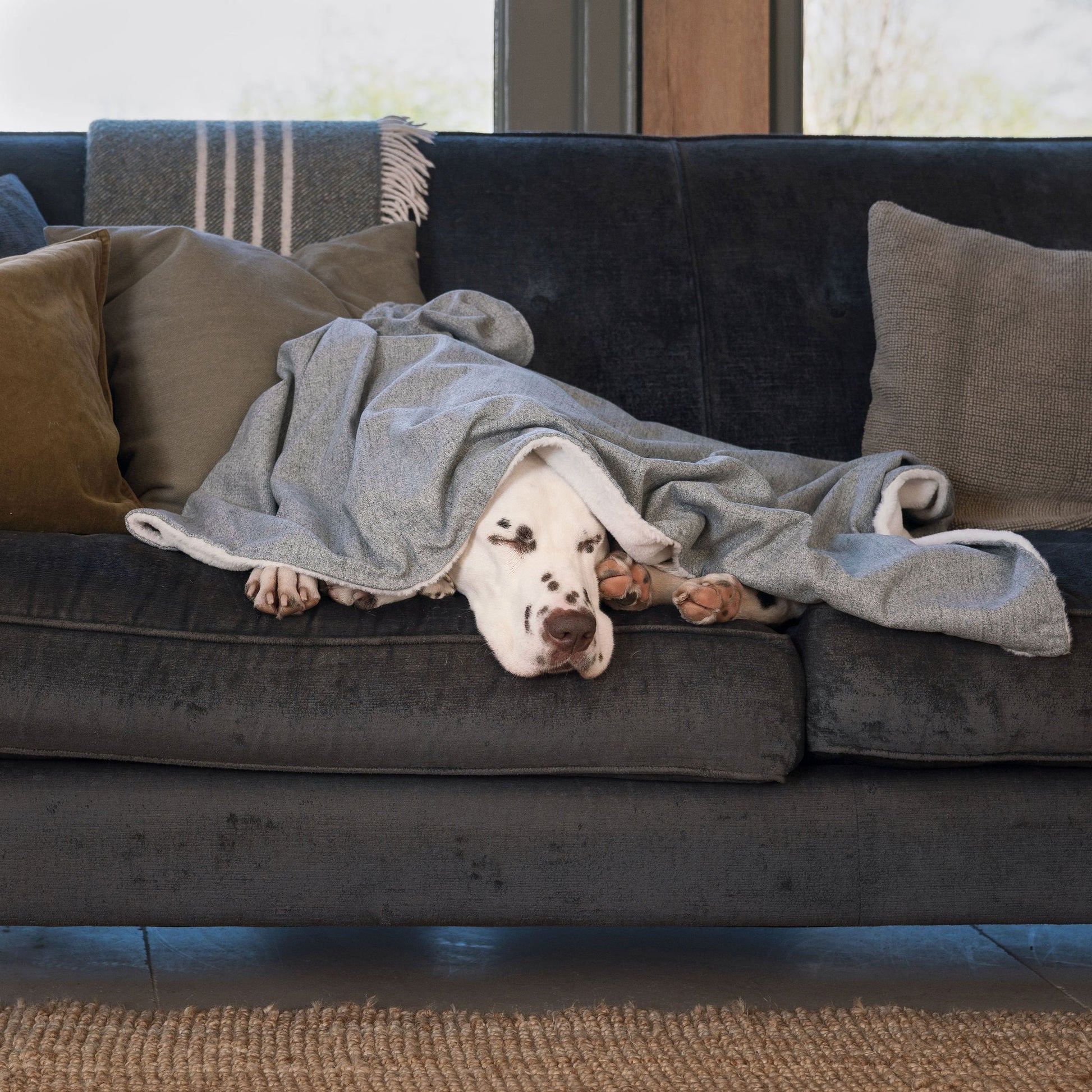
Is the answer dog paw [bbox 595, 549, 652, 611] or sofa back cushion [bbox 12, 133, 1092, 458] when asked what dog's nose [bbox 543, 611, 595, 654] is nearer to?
dog paw [bbox 595, 549, 652, 611]

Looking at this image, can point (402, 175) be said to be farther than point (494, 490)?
Yes

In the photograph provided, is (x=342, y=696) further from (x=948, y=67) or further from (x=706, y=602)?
(x=948, y=67)

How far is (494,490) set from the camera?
164 cm

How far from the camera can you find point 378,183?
101 inches

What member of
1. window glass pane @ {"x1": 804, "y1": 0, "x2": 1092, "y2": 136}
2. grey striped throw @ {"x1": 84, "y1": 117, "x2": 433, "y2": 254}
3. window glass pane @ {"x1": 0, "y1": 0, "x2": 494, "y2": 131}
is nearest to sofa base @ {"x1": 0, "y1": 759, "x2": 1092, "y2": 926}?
grey striped throw @ {"x1": 84, "y1": 117, "x2": 433, "y2": 254}

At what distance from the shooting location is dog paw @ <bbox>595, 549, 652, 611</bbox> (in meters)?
1.68

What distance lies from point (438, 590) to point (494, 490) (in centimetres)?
17

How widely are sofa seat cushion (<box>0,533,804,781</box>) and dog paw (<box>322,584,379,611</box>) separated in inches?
2.3

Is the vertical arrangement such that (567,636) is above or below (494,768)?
above

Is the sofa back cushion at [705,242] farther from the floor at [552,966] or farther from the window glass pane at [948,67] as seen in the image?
the window glass pane at [948,67]

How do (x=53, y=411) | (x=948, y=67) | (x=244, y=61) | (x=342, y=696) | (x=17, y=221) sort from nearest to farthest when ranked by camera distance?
1. (x=342, y=696)
2. (x=53, y=411)
3. (x=17, y=221)
4. (x=244, y=61)
5. (x=948, y=67)

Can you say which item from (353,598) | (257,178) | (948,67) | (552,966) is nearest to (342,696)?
(353,598)

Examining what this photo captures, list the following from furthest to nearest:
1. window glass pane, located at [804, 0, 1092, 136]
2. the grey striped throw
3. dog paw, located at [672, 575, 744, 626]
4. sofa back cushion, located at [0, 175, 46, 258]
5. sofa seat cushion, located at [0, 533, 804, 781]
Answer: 1. window glass pane, located at [804, 0, 1092, 136]
2. the grey striped throw
3. sofa back cushion, located at [0, 175, 46, 258]
4. dog paw, located at [672, 575, 744, 626]
5. sofa seat cushion, located at [0, 533, 804, 781]

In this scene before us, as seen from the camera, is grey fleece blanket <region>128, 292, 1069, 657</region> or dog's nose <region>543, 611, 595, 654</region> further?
grey fleece blanket <region>128, 292, 1069, 657</region>
